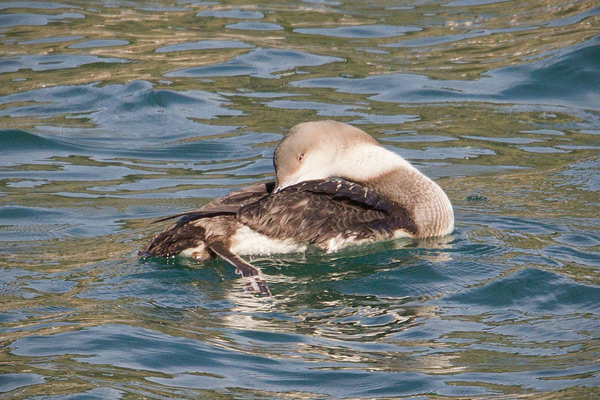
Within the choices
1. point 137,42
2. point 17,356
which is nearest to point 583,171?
point 17,356

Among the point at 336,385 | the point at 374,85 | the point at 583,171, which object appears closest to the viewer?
the point at 336,385

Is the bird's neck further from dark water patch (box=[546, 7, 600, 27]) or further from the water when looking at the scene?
dark water patch (box=[546, 7, 600, 27])

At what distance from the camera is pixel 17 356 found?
3.90 metres

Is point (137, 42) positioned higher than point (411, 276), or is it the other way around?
point (137, 42)

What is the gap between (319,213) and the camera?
5246 millimetres

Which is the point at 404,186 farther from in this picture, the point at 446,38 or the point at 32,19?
the point at 32,19

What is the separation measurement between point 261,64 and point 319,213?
5230mm

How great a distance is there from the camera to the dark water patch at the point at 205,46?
10.5 metres

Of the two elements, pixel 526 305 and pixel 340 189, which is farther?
pixel 340 189

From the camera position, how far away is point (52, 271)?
5207 mm

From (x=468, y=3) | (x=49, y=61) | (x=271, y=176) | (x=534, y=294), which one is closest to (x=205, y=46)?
(x=49, y=61)

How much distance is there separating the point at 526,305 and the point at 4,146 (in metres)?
5.40

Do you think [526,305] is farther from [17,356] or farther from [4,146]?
[4,146]

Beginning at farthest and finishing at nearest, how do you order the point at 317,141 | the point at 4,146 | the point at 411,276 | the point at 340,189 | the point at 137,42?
1. the point at 137,42
2. the point at 4,146
3. the point at 317,141
4. the point at 340,189
5. the point at 411,276
